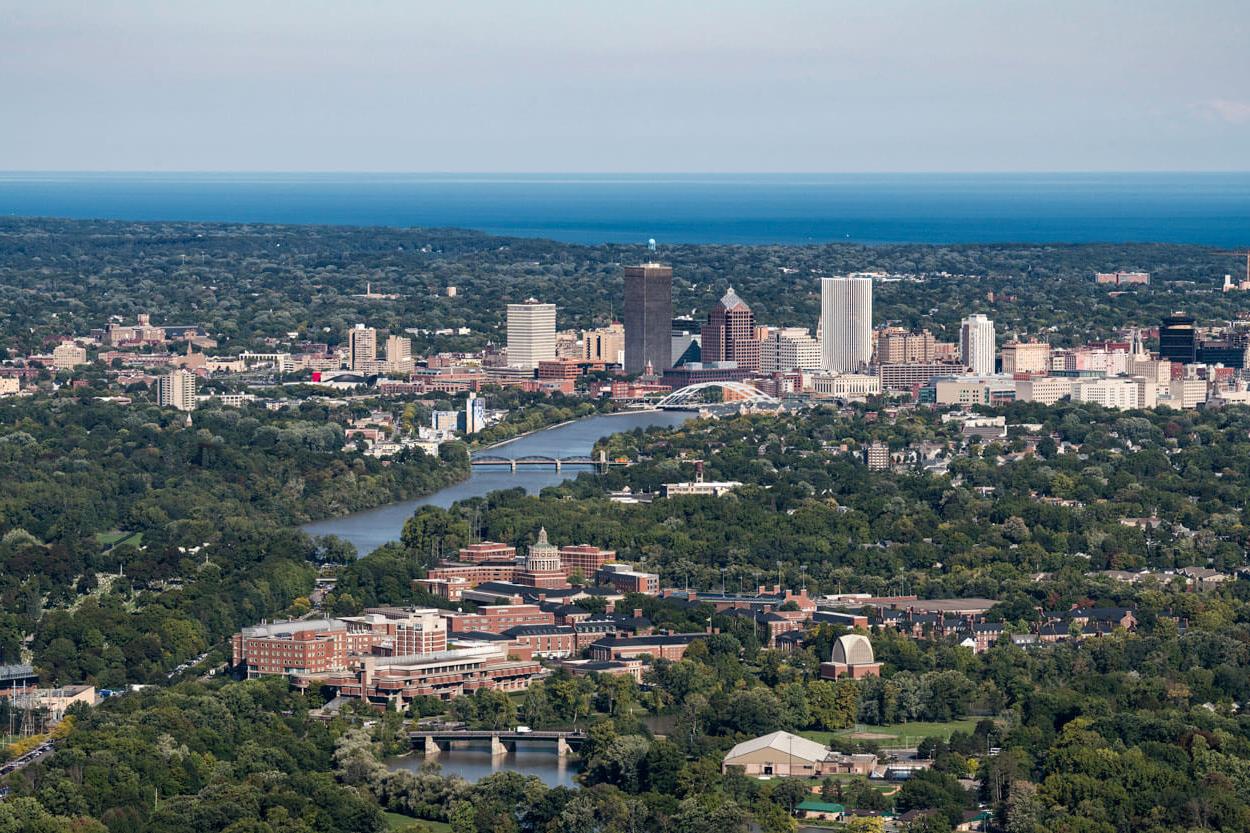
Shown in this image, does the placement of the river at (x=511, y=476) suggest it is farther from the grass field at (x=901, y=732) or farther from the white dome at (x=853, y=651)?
the grass field at (x=901, y=732)

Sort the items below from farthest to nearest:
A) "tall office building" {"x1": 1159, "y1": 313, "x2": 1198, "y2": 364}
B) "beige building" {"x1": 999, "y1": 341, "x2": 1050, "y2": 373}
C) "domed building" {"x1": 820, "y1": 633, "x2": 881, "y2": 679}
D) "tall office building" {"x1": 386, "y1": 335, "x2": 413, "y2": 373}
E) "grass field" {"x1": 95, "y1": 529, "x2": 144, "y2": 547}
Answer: "tall office building" {"x1": 386, "y1": 335, "x2": 413, "y2": 373} → "beige building" {"x1": 999, "y1": 341, "x2": 1050, "y2": 373} → "tall office building" {"x1": 1159, "y1": 313, "x2": 1198, "y2": 364} → "grass field" {"x1": 95, "y1": 529, "x2": 144, "y2": 547} → "domed building" {"x1": 820, "y1": 633, "x2": 881, "y2": 679}

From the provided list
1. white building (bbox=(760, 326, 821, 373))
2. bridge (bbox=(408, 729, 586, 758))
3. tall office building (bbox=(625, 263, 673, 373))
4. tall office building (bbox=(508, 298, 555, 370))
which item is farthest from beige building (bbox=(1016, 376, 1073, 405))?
bridge (bbox=(408, 729, 586, 758))

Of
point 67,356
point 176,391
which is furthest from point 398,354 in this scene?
point 176,391

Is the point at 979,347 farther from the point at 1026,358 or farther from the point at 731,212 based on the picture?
the point at 731,212

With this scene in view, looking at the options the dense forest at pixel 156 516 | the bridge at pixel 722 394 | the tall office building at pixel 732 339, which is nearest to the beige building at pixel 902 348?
the tall office building at pixel 732 339

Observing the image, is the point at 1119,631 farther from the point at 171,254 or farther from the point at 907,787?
the point at 171,254

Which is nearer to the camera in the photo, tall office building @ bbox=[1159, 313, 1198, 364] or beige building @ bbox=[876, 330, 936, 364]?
tall office building @ bbox=[1159, 313, 1198, 364]

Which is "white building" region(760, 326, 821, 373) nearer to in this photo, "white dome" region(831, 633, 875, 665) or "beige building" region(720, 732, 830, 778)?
"white dome" region(831, 633, 875, 665)
